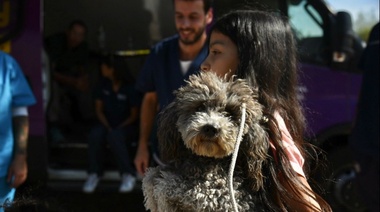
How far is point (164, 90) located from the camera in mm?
3273

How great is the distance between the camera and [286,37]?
1639 millimetres

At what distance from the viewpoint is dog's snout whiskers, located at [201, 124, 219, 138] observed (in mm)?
1278

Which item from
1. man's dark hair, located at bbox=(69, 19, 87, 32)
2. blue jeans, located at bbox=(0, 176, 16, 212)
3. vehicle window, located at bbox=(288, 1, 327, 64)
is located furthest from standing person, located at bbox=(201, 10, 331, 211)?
man's dark hair, located at bbox=(69, 19, 87, 32)

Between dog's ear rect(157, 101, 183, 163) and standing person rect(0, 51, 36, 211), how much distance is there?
1791 mm

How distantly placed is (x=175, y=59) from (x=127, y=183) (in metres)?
2.14

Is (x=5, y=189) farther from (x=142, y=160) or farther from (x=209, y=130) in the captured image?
(x=209, y=130)

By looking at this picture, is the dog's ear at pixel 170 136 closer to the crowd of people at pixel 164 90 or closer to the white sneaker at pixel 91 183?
the crowd of people at pixel 164 90

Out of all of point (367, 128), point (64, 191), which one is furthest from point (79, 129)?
point (367, 128)

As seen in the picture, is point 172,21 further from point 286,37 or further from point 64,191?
A: point 286,37

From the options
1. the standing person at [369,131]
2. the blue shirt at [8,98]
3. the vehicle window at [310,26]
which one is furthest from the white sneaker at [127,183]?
the blue shirt at [8,98]

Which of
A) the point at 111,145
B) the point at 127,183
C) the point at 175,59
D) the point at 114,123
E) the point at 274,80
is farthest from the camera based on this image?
the point at 114,123

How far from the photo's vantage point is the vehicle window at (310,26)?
4.91m

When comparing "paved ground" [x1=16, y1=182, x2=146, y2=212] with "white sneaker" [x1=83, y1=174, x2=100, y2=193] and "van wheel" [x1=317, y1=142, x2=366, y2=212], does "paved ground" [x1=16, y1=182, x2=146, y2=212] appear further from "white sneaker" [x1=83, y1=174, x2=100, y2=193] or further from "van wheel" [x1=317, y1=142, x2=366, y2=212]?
"van wheel" [x1=317, y1=142, x2=366, y2=212]

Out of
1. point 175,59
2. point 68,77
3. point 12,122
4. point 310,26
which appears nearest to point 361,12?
point 310,26
